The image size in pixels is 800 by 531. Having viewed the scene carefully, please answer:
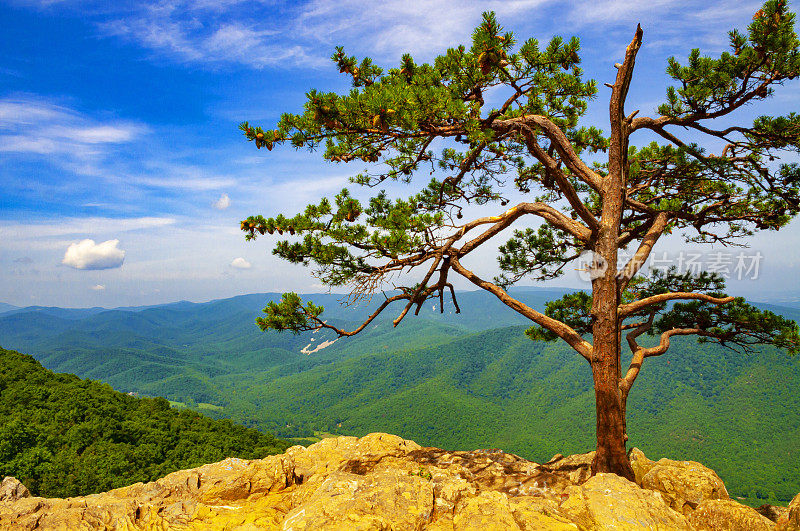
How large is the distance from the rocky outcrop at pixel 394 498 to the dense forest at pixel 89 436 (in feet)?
77.2

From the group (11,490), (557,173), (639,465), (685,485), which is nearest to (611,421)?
(685,485)

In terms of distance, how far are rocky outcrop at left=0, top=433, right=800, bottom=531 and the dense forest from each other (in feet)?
77.2

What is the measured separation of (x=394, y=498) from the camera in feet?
12.6

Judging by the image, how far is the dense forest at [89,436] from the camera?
22.8m

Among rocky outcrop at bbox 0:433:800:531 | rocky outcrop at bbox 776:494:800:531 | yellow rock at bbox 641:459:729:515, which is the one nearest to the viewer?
rocky outcrop at bbox 776:494:800:531

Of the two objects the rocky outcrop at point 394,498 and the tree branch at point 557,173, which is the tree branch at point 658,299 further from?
the rocky outcrop at point 394,498

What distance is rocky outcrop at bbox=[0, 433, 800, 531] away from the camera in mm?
3452

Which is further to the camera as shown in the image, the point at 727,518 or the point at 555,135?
the point at 555,135

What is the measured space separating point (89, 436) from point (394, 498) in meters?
34.9

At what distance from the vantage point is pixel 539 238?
7.76 metres

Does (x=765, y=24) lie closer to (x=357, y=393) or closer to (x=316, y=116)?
(x=316, y=116)

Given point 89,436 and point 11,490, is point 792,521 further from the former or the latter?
point 89,436

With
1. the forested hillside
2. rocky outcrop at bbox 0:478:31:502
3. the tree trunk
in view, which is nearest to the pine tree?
the tree trunk

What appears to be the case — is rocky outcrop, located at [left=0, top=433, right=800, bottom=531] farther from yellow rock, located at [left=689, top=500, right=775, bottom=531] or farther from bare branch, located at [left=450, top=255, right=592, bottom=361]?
bare branch, located at [left=450, top=255, right=592, bottom=361]
